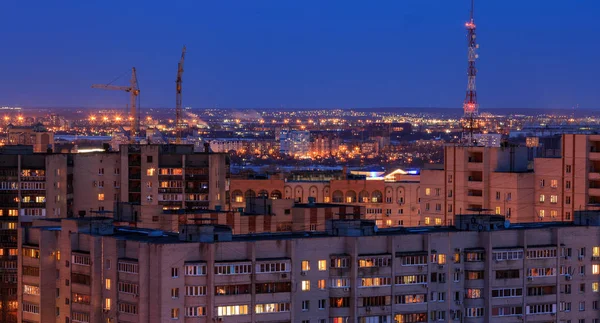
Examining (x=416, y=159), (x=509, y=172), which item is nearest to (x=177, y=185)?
(x=509, y=172)

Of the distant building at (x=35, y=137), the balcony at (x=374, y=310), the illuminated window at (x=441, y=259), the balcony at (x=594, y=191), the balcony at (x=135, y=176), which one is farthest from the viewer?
the distant building at (x=35, y=137)

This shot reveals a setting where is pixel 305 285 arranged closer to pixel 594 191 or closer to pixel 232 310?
pixel 232 310

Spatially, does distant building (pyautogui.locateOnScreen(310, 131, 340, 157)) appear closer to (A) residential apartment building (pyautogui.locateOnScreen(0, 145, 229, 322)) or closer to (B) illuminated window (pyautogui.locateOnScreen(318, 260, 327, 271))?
(A) residential apartment building (pyautogui.locateOnScreen(0, 145, 229, 322))

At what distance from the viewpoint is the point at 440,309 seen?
28141 millimetres

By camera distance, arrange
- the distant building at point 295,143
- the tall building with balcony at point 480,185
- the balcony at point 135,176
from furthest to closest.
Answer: the distant building at point 295,143 → the balcony at point 135,176 → the tall building with balcony at point 480,185

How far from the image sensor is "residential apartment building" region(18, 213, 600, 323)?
84.3 ft

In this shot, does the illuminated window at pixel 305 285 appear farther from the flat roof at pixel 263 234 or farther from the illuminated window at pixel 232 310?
the illuminated window at pixel 232 310

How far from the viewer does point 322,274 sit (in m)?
27.0

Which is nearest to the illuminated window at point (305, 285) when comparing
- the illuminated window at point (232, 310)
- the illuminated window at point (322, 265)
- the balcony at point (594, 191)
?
the illuminated window at point (322, 265)

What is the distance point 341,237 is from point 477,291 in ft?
10.6

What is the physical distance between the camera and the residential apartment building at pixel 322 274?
2569cm

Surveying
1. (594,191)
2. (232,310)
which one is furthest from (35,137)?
(232,310)

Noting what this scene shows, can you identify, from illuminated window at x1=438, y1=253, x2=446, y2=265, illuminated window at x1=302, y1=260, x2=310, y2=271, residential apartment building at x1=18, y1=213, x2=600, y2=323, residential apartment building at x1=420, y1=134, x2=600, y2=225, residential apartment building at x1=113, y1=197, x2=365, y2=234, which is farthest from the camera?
residential apartment building at x1=420, y1=134, x2=600, y2=225

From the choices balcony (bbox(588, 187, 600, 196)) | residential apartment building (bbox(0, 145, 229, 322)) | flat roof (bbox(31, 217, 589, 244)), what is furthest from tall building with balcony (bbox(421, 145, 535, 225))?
flat roof (bbox(31, 217, 589, 244))
